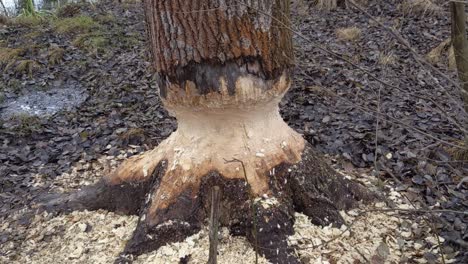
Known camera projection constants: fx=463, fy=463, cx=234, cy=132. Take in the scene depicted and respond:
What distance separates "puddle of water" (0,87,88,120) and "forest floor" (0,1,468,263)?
0.8 inches

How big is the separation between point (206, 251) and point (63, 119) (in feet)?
8.18

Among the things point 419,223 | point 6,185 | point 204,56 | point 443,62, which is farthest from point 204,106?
point 443,62

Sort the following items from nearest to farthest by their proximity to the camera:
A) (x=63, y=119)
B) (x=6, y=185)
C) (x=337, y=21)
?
(x=6, y=185) → (x=63, y=119) → (x=337, y=21)

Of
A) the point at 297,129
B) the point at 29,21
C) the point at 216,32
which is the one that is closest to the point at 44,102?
the point at 297,129

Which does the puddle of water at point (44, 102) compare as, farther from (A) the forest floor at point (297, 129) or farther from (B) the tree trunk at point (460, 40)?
(B) the tree trunk at point (460, 40)

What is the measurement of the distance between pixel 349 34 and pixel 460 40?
2.86m

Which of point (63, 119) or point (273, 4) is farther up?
point (273, 4)

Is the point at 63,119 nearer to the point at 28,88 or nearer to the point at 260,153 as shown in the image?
the point at 28,88

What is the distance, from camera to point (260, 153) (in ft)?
6.49

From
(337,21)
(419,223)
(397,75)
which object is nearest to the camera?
(419,223)

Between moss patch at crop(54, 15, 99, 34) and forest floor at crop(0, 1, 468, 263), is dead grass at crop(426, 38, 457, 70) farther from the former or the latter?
moss patch at crop(54, 15, 99, 34)

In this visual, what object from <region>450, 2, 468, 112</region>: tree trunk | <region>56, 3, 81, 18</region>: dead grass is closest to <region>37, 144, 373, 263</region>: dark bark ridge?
<region>450, 2, 468, 112</region>: tree trunk

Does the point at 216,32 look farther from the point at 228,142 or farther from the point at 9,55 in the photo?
the point at 9,55

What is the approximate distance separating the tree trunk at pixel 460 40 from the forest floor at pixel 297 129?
9.3 inches
